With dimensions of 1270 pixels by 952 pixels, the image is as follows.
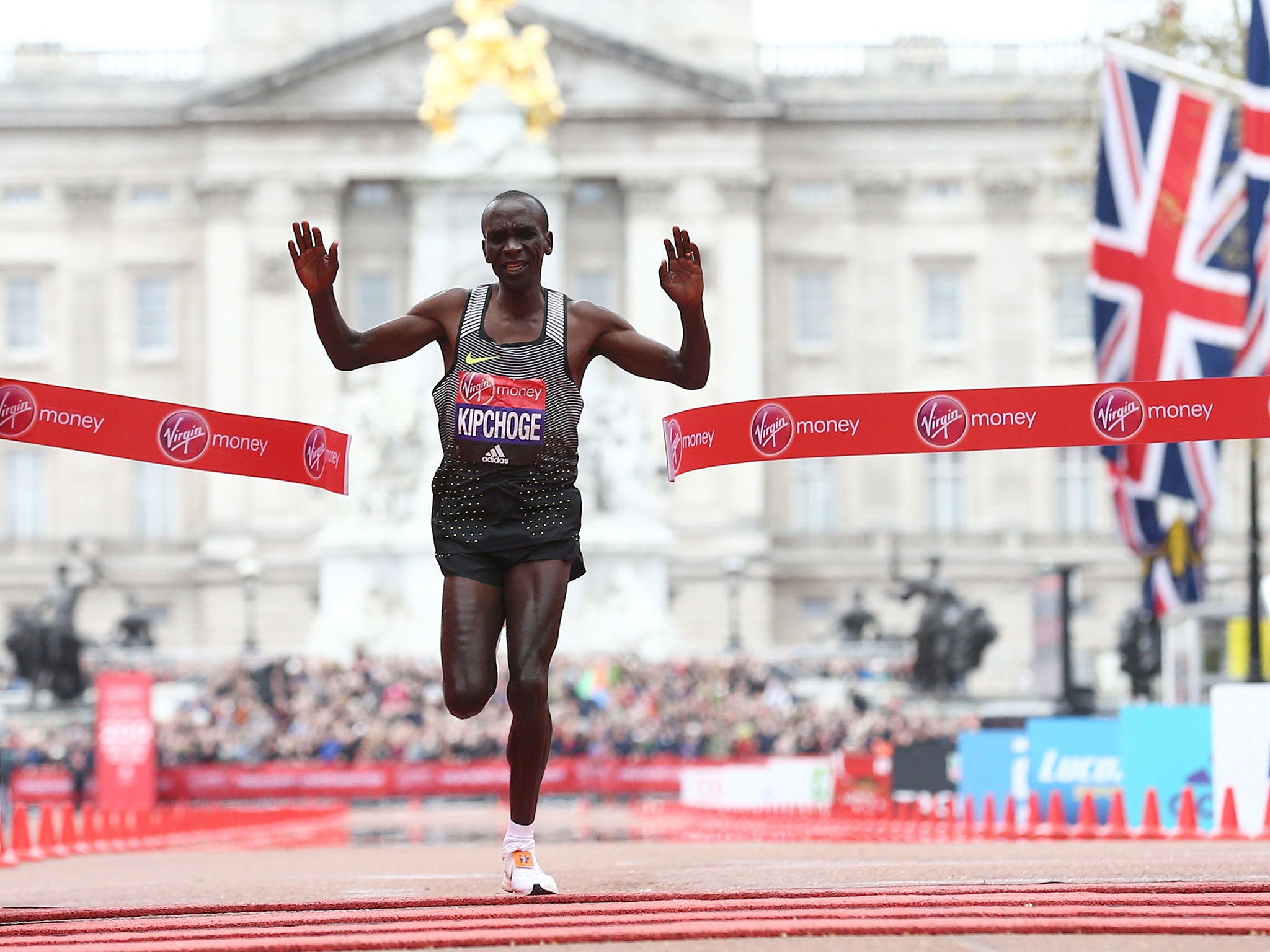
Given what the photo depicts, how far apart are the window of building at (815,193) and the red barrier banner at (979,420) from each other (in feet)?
212

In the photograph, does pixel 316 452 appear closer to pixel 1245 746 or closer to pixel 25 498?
pixel 1245 746

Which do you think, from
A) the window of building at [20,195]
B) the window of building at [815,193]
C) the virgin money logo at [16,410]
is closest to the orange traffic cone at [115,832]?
the virgin money logo at [16,410]

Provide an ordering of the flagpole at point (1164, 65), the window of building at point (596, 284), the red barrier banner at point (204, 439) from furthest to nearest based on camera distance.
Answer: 1. the window of building at point (596, 284)
2. the flagpole at point (1164, 65)
3. the red barrier banner at point (204, 439)

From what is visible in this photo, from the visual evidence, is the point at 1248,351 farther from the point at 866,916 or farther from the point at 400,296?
the point at 400,296

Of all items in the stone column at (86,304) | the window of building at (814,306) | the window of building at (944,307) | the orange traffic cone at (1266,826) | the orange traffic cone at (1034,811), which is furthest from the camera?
the window of building at (944,307)

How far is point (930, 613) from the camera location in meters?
41.2

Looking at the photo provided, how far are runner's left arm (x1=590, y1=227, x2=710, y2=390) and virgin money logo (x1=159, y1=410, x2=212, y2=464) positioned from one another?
5.64 feet

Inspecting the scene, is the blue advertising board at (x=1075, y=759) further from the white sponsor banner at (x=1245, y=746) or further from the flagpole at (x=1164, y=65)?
the flagpole at (x=1164, y=65)

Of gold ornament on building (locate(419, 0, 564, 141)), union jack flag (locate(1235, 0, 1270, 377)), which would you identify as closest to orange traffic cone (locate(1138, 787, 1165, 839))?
union jack flag (locate(1235, 0, 1270, 377))

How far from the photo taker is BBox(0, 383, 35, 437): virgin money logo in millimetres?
8398

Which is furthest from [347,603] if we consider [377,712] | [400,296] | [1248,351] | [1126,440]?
[1126,440]

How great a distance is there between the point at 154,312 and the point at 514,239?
6700 cm

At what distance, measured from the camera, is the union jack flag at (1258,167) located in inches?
770

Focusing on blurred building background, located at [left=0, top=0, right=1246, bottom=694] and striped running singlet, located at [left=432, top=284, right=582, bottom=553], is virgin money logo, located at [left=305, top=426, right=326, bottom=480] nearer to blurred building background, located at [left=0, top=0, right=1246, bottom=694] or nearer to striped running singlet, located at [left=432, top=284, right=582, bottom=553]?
striped running singlet, located at [left=432, top=284, right=582, bottom=553]
